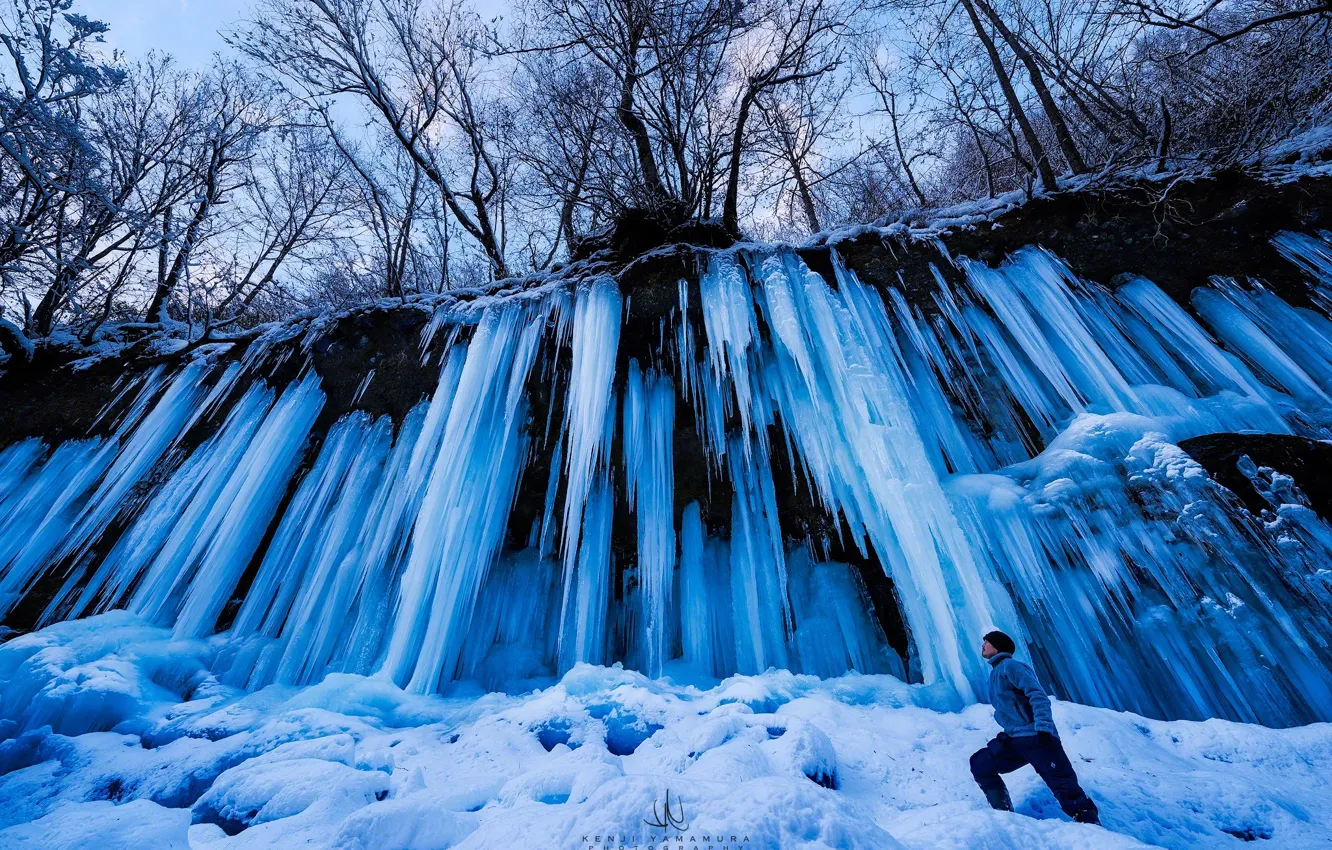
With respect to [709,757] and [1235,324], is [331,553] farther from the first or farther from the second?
[1235,324]

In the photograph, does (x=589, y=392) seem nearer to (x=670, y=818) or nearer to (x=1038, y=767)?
(x=670, y=818)

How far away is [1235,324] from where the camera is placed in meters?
4.52

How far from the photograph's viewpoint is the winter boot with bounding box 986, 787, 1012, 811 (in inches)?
84.0

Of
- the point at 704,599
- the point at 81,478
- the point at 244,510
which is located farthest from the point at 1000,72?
the point at 81,478

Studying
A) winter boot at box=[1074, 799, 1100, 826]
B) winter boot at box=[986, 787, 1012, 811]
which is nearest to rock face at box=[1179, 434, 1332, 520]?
winter boot at box=[1074, 799, 1100, 826]

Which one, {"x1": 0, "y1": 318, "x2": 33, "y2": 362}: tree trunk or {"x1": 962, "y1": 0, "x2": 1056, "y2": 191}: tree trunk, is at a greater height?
{"x1": 962, "y1": 0, "x2": 1056, "y2": 191}: tree trunk

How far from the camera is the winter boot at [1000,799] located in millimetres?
2133

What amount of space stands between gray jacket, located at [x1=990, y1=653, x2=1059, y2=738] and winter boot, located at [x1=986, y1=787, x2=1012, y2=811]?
24 cm

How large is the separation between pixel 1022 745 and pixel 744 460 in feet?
11.1

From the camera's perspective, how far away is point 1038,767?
6.81 feet

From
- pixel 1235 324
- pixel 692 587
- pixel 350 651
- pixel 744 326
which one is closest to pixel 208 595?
pixel 350 651

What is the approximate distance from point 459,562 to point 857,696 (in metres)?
3.54

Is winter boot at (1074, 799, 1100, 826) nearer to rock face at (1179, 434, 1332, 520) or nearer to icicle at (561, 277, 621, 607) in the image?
rock face at (1179, 434, 1332, 520)

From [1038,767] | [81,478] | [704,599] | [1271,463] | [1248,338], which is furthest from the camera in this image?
[81,478]
